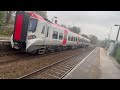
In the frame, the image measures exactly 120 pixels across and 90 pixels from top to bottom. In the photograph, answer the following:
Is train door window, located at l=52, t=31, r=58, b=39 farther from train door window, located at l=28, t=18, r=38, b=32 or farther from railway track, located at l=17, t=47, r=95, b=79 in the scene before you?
railway track, located at l=17, t=47, r=95, b=79

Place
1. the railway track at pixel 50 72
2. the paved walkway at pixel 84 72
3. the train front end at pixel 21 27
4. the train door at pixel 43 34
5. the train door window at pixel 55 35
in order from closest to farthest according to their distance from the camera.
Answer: the railway track at pixel 50 72
the paved walkway at pixel 84 72
the train front end at pixel 21 27
the train door at pixel 43 34
the train door window at pixel 55 35

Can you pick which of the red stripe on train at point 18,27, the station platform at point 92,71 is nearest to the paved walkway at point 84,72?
the station platform at point 92,71

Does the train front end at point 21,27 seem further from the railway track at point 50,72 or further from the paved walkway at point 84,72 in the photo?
the paved walkway at point 84,72

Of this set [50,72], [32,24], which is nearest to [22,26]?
[32,24]

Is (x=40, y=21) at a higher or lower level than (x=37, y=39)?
higher

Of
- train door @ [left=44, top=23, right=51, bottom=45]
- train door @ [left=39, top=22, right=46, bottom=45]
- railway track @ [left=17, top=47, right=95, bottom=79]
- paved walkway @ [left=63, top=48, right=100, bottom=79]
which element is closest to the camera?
railway track @ [left=17, top=47, right=95, bottom=79]

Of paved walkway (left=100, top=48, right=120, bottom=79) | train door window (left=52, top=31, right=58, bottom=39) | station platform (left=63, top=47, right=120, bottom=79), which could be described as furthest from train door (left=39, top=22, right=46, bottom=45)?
paved walkway (left=100, top=48, right=120, bottom=79)

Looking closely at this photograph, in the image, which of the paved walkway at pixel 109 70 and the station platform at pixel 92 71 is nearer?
the station platform at pixel 92 71

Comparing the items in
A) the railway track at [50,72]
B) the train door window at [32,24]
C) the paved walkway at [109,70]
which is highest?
the train door window at [32,24]

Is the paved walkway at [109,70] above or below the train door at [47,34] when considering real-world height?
below
